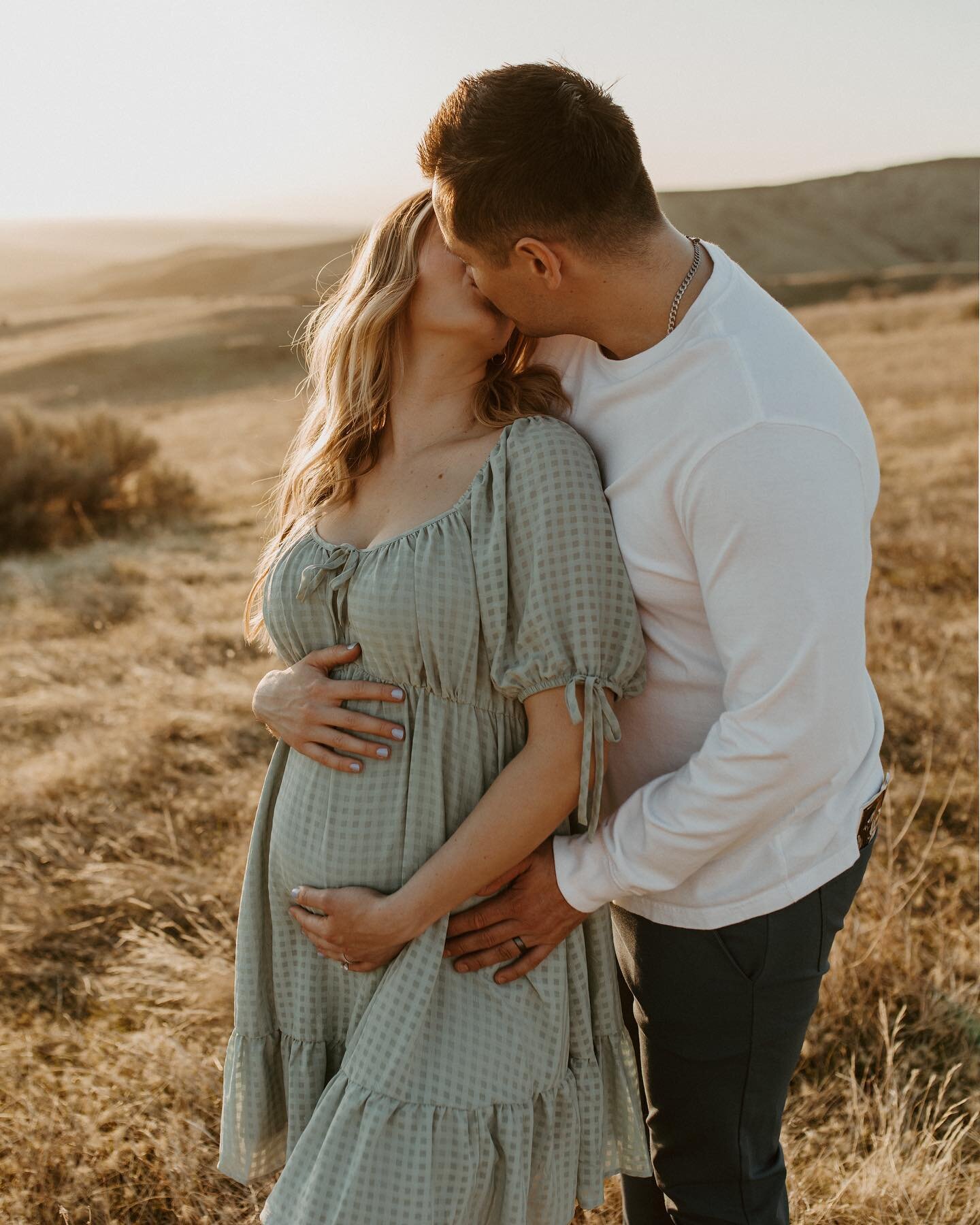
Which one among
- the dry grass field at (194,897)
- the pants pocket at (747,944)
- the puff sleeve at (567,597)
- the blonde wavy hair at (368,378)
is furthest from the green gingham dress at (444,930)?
the dry grass field at (194,897)

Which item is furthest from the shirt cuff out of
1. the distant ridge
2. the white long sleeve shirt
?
the distant ridge

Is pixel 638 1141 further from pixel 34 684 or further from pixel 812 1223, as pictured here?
pixel 34 684

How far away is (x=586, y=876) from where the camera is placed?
1.69 m

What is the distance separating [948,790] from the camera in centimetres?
399

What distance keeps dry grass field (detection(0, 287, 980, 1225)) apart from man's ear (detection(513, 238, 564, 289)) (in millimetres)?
2033

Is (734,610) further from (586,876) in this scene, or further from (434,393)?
(434,393)

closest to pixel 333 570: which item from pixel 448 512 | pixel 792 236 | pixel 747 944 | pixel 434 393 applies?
pixel 448 512

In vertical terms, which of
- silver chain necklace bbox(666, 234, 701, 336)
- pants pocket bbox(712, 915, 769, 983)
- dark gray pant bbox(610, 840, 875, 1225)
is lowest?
dark gray pant bbox(610, 840, 875, 1225)

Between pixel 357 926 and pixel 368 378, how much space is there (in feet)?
3.34

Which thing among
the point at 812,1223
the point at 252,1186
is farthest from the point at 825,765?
the point at 252,1186

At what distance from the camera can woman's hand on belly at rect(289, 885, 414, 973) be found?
169cm

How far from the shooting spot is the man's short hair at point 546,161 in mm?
1578

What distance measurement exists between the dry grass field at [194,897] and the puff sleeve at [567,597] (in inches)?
57.5

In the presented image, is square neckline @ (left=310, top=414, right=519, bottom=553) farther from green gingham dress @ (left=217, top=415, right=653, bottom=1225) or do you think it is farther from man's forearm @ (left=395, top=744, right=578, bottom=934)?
man's forearm @ (left=395, top=744, right=578, bottom=934)
